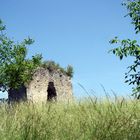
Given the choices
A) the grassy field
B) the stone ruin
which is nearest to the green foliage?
the stone ruin

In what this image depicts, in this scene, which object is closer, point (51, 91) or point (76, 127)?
point (76, 127)

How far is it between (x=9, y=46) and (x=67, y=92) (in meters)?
7.75

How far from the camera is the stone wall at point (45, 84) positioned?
25.3m

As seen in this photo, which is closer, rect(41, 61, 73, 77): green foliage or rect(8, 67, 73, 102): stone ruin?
rect(8, 67, 73, 102): stone ruin

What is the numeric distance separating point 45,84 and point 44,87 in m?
0.23

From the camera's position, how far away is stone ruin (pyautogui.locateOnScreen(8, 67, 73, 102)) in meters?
24.9

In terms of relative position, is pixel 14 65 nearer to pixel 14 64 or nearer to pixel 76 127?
pixel 14 64

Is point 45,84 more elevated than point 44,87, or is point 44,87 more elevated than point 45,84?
point 45,84

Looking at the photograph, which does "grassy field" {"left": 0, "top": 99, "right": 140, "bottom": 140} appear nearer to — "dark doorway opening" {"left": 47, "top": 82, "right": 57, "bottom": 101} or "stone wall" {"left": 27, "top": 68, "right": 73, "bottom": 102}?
"stone wall" {"left": 27, "top": 68, "right": 73, "bottom": 102}

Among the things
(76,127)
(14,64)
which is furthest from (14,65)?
(76,127)

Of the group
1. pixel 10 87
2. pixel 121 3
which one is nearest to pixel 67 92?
pixel 10 87

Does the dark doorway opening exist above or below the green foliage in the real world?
below

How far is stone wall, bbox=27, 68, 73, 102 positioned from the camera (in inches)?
995

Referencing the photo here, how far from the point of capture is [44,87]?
88.3ft
